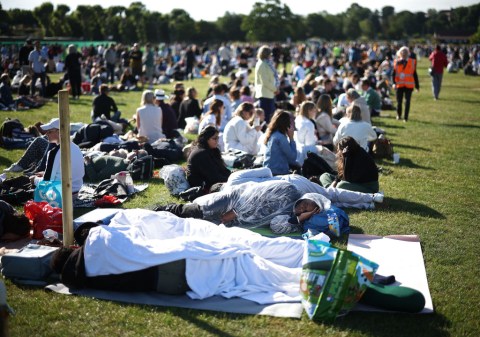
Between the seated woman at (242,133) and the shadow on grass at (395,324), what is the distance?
607cm

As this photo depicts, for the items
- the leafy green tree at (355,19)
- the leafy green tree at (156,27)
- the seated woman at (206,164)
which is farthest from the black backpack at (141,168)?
the leafy green tree at (355,19)

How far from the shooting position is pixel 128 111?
56.1 feet

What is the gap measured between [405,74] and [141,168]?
870cm

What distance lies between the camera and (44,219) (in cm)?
639

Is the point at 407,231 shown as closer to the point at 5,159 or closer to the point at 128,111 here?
the point at 5,159

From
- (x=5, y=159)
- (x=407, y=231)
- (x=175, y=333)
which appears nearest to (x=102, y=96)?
(x=5, y=159)

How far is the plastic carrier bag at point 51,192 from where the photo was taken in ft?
22.5

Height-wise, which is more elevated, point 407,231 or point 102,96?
point 102,96

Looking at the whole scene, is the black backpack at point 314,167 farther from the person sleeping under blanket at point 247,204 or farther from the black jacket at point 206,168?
the person sleeping under blanket at point 247,204

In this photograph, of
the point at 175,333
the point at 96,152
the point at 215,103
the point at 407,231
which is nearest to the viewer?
the point at 175,333

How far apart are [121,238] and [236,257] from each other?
108cm

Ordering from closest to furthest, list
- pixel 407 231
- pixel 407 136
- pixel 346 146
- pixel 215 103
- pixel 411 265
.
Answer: pixel 411 265 → pixel 407 231 → pixel 346 146 → pixel 215 103 → pixel 407 136

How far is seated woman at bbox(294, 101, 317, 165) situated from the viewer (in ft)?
32.2

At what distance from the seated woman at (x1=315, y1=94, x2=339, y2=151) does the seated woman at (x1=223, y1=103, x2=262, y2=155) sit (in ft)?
4.87
